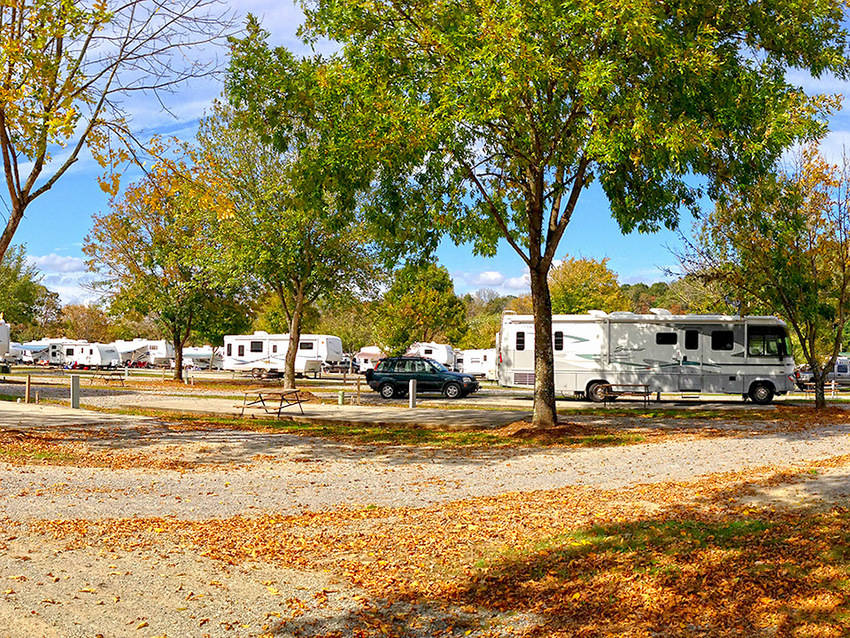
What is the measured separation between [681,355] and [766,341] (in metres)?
2.82

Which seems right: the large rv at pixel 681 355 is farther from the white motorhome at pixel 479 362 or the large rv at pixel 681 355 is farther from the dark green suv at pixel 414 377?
the white motorhome at pixel 479 362

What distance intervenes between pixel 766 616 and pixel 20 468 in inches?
387

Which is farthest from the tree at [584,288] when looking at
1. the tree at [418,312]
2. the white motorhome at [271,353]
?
the white motorhome at [271,353]

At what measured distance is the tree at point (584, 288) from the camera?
149 ft

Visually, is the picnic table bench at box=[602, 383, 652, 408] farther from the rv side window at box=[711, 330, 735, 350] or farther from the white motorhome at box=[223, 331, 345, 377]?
the white motorhome at box=[223, 331, 345, 377]

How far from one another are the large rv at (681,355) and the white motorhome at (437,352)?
2162 cm

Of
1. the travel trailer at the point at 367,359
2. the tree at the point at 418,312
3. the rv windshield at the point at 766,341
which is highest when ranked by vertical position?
the tree at the point at 418,312

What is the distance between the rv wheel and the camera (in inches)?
1000

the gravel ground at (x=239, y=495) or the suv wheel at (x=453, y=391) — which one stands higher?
the suv wheel at (x=453, y=391)

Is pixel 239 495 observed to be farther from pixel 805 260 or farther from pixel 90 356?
pixel 90 356

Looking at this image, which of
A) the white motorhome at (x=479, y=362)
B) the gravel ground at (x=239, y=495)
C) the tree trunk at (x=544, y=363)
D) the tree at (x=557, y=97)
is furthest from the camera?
the white motorhome at (x=479, y=362)

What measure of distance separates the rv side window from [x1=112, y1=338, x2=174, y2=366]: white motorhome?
5006 cm

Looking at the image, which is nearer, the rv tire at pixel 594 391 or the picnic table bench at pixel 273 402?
the picnic table bench at pixel 273 402

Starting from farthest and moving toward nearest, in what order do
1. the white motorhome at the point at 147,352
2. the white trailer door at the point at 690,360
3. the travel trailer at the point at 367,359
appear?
1. the white motorhome at the point at 147,352
2. the travel trailer at the point at 367,359
3. the white trailer door at the point at 690,360
